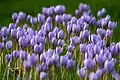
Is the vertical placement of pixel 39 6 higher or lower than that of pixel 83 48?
higher

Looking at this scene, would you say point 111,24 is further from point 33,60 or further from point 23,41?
point 33,60

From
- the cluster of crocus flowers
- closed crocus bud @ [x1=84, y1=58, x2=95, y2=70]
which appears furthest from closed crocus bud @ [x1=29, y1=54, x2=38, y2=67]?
closed crocus bud @ [x1=84, y1=58, x2=95, y2=70]

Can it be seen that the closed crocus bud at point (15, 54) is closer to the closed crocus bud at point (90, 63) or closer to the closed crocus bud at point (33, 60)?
the closed crocus bud at point (33, 60)

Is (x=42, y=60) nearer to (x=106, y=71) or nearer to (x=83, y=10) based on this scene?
(x=106, y=71)

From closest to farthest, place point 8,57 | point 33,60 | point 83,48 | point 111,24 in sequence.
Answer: point 33,60, point 83,48, point 8,57, point 111,24

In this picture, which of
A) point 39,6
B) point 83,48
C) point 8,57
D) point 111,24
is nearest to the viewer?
point 83,48

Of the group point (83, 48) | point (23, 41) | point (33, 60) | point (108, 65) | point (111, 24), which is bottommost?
point (108, 65)

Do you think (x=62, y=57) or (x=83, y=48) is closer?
(x=62, y=57)

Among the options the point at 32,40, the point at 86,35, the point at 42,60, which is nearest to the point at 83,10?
the point at 86,35

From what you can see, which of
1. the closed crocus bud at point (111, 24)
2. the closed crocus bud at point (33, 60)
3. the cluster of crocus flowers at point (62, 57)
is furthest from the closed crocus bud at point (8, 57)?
the closed crocus bud at point (111, 24)

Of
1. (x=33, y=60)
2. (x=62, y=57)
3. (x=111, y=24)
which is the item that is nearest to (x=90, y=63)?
(x=62, y=57)

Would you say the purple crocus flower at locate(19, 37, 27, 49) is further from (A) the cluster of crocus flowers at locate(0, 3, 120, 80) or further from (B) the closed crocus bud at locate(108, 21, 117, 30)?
(B) the closed crocus bud at locate(108, 21, 117, 30)
